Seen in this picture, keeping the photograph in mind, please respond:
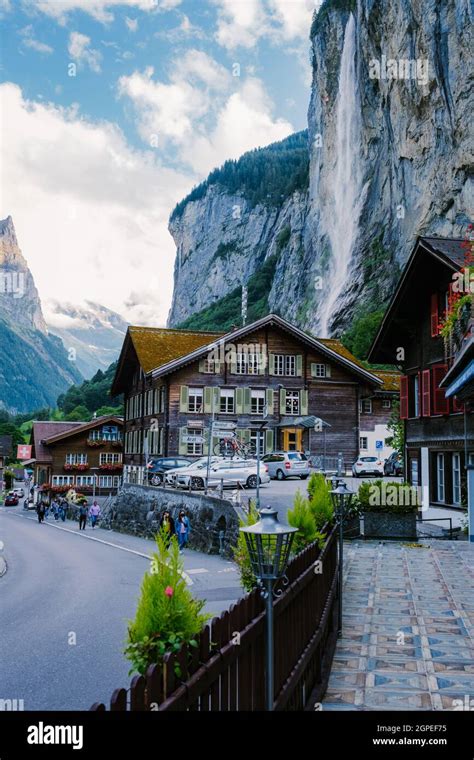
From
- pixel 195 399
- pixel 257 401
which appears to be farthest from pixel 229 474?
pixel 257 401

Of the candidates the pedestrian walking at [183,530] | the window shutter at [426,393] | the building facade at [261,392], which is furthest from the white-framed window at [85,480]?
the window shutter at [426,393]

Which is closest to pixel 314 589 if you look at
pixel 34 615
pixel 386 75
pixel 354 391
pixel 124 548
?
pixel 34 615

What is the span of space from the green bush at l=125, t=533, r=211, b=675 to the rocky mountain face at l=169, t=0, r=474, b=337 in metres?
31.9

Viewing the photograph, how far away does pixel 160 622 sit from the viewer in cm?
423

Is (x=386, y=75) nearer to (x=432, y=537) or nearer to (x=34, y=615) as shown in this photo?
(x=432, y=537)

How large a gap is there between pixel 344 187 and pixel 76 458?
1979 inches

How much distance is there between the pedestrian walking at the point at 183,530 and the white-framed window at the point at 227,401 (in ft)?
48.3

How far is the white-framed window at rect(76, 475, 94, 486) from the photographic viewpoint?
59.9m

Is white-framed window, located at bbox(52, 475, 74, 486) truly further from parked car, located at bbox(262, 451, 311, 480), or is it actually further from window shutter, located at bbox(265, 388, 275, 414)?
parked car, located at bbox(262, 451, 311, 480)

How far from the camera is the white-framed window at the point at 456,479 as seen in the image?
24422 mm

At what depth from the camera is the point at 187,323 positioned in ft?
550

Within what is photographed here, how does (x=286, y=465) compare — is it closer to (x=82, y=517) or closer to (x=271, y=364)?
(x=271, y=364)

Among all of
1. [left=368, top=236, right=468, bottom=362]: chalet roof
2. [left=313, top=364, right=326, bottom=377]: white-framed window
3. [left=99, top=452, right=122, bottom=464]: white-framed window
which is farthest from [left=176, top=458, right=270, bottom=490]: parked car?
[left=99, top=452, right=122, bottom=464]: white-framed window

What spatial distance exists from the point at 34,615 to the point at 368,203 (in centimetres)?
6920
